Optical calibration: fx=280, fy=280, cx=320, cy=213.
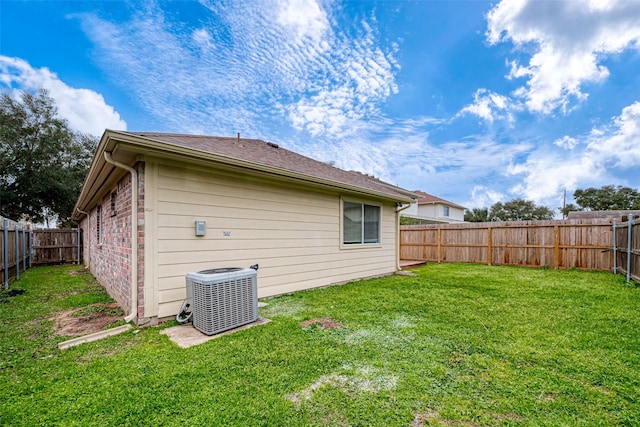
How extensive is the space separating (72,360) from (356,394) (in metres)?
2.78

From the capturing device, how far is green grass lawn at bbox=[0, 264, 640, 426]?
190 centimetres

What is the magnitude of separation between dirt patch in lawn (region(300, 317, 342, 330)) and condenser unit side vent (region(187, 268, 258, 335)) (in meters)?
0.74

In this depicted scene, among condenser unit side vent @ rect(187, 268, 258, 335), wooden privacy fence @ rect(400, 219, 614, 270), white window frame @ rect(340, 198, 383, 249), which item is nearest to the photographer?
condenser unit side vent @ rect(187, 268, 258, 335)

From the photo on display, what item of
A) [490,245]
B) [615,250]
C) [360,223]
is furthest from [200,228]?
[615,250]

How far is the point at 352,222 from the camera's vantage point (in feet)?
23.3

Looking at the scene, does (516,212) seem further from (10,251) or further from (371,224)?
(10,251)

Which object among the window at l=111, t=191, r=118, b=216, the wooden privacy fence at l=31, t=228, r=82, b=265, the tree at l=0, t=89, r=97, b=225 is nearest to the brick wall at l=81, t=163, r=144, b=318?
the window at l=111, t=191, r=118, b=216

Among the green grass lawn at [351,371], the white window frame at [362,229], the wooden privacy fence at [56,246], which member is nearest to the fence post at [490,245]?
the white window frame at [362,229]

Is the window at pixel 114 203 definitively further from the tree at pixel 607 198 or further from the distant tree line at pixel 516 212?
the tree at pixel 607 198

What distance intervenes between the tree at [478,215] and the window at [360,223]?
1121 inches

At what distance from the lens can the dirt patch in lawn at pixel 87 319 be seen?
3.65m

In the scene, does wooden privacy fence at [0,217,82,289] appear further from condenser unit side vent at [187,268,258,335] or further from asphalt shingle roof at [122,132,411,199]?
condenser unit side vent at [187,268,258,335]

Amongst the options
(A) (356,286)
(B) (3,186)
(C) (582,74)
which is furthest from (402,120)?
(B) (3,186)

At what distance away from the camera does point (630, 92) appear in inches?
383
